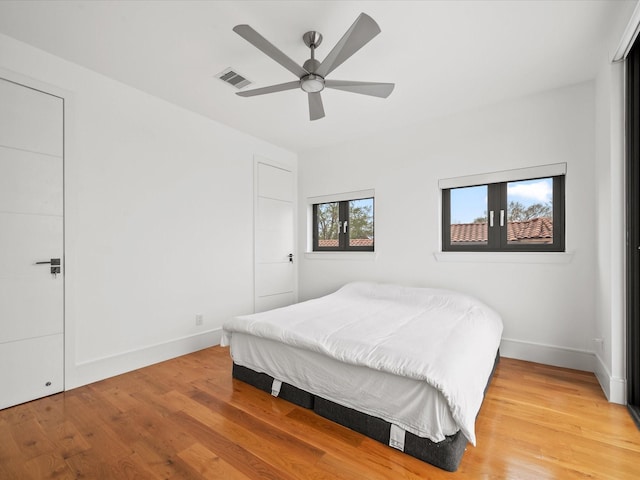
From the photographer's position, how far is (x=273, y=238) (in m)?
4.38

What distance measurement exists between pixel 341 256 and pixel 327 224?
2.00 feet

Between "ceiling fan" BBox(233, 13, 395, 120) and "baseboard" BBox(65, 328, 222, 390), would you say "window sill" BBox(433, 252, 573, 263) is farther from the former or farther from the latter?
"baseboard" BBox(65, 328, 222, 390)

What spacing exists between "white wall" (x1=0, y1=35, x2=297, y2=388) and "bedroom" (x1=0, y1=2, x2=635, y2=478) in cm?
1

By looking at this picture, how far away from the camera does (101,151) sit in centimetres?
266

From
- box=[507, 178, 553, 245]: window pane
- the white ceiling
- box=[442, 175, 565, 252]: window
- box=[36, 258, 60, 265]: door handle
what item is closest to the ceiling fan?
the white ceiling

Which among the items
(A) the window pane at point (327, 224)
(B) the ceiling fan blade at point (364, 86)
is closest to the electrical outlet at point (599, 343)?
(B) the ceiling fan blade at point (364, 86)

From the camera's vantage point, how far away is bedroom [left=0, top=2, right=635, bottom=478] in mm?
2199

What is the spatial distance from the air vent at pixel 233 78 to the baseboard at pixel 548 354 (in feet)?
11.6

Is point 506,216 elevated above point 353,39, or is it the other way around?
point 353,39

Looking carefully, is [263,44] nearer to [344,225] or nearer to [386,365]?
A: [386,365]

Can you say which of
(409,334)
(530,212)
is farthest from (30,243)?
(530,212)

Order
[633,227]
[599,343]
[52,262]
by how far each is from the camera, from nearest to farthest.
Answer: [633,227] < [52,262] < [599,343]

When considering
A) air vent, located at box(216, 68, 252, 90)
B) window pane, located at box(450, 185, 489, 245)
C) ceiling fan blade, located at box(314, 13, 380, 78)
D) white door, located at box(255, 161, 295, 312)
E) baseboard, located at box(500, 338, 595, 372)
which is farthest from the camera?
white door, located at box(255, 161, 295, 312)

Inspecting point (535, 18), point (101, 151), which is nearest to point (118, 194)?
point (101, 151)
